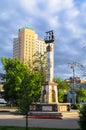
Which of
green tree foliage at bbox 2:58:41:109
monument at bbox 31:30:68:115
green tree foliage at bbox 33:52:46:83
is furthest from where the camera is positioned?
green tree foliage at bbox 33:52:46:83

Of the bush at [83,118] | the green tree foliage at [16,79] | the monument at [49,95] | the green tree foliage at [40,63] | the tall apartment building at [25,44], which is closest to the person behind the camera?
the bush at [83,118]

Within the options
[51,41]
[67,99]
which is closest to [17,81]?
[51,41]

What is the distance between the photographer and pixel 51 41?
4894 cm

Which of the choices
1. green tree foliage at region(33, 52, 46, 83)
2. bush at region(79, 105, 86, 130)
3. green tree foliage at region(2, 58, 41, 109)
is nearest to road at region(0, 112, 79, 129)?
bush at region(79, 105, 86, 130)

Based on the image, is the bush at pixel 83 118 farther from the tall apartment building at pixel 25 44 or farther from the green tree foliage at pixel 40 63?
the tall apartment building at pixel 25 44

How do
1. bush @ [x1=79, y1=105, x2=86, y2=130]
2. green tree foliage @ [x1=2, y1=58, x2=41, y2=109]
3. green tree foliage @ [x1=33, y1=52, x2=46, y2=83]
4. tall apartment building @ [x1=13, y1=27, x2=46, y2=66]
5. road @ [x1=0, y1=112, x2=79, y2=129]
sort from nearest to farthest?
bush @ [x1=79, y1=105, x2=86, y2=130], road @ [x1=0, y1=112, x2=79, y2=129], green tree foliage @ [x1=2, y1=58, x2=41, y2=109], green tree foliage @ [x1=33, y1=52, x2=46, y2=83], tall apartment building @ [x1=13, y1=27, x2=46, y2=66]

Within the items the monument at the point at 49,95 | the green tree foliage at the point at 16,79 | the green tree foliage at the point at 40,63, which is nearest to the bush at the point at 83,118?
the monument at the point at 49,95

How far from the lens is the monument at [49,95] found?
144 feet

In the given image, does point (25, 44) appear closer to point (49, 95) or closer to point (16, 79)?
point (16, 79)

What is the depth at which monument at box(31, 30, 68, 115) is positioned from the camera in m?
44.0

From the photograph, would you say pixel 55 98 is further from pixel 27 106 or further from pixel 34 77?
pixel 27 106

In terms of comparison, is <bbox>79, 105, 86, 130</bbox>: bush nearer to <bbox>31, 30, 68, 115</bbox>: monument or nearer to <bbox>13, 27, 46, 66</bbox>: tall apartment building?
<bbox>31, 30, 68, 115</bbox>: monument

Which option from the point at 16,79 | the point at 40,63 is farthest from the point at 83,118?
the point at 40,63

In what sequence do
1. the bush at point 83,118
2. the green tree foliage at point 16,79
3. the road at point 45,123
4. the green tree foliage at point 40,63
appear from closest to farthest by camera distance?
the bush at point 83,118 → the road at point 45,123 → the green tree foliage at point 16,79 → the green tree foliage at point 40,63
